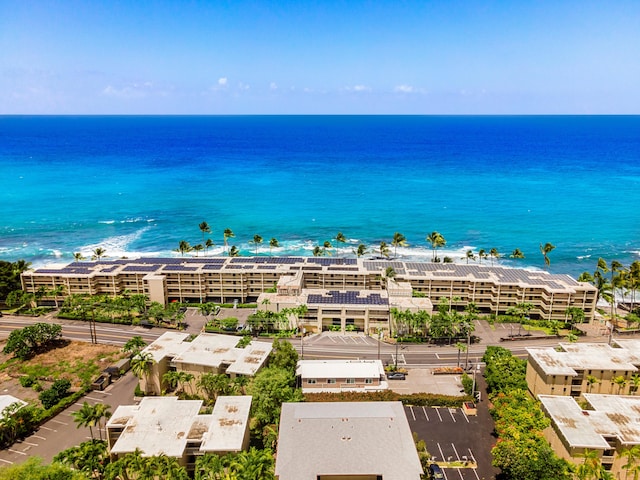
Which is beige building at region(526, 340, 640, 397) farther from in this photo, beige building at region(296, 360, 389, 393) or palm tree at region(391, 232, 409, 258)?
palm tree at region(391, 232, 409, 258)

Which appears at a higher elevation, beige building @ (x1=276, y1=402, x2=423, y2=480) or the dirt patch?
beige building @ (x1=276, y1=402, x2=423, y2=480)

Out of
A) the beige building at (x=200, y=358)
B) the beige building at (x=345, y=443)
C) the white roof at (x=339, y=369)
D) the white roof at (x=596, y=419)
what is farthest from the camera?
the white roof at (x=339, y=369)

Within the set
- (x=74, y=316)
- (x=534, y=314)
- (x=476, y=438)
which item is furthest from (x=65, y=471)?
(x=534, y=314)

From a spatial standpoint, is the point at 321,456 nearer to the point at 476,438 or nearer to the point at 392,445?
the point at 392,445

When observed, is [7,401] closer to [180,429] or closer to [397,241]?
[180,429]

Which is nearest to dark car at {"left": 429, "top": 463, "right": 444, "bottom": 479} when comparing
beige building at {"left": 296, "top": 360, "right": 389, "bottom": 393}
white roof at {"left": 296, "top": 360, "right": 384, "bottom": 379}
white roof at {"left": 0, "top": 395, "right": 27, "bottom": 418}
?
beige building at {"left": 296, "top": 360, "right": 389, "bottom": 393}

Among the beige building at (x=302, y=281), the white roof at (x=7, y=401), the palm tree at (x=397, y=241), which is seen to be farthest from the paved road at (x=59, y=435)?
the palm tree at (x=397, y=241)

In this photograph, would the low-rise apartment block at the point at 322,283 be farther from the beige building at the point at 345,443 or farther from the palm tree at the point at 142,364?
the beige building at the point at 345,443
